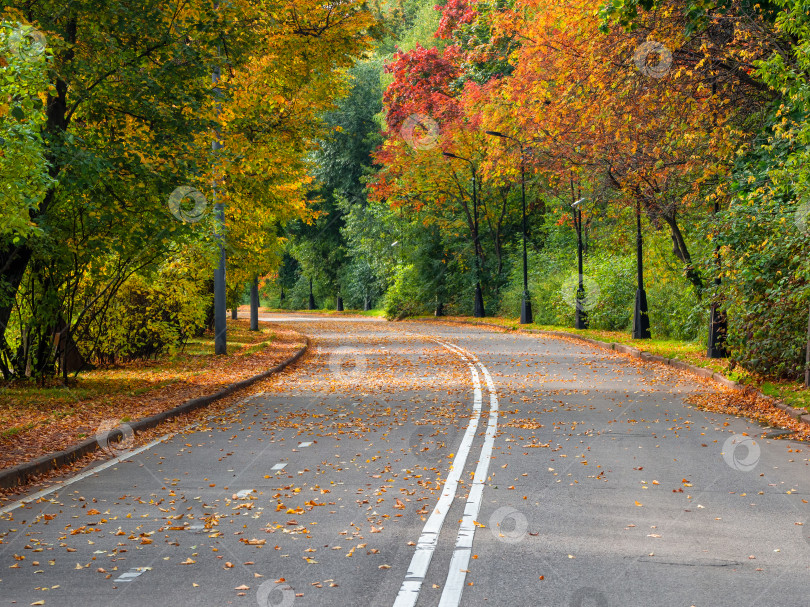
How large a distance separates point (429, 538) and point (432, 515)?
0.72 m

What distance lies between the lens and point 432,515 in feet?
23.9

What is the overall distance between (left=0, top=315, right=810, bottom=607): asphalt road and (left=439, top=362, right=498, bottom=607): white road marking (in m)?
0.02

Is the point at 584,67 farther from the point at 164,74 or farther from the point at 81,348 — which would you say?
the point at 81,348

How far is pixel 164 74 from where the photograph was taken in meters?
15.3

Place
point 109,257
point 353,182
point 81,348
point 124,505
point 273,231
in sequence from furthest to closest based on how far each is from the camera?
point 353,182 < point 273,231 < point 81,348 < point 109,257 < point 124,505

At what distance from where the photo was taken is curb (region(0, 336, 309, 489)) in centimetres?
870

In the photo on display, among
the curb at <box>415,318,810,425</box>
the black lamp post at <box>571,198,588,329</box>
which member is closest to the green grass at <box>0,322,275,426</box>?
the curb at <box>415,318,810,425</box>

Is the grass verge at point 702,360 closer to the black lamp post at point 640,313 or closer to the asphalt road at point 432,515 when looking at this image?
the black lamp post at point 640,313

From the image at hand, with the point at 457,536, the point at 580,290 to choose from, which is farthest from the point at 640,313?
the point at 457,536

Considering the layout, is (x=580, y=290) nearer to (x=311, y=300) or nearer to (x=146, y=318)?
(x=146, y=318)

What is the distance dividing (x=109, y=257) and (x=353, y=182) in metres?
47.7

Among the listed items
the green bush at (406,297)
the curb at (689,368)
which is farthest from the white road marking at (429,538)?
the green bush at (406,297)

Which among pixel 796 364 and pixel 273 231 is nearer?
pixel 796 364

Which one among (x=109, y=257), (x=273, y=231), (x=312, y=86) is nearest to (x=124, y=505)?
(x=109, y=257)
